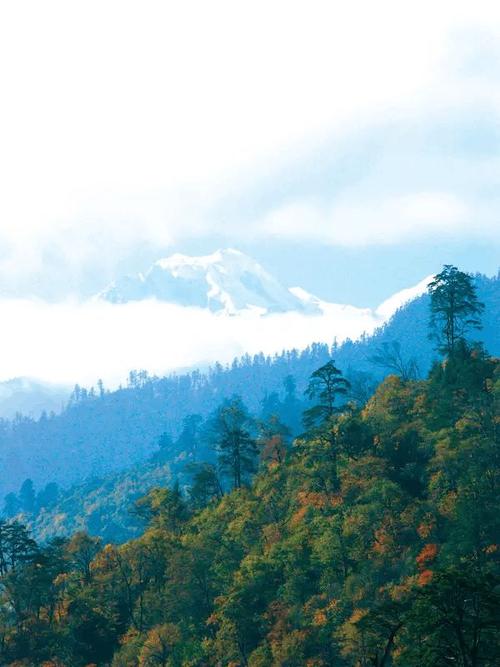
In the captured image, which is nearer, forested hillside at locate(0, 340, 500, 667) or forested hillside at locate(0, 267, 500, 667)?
forested hillside at locate(0, 340, 500, 667)

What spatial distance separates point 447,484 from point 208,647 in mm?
31028

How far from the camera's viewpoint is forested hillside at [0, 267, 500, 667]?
8306 centimetres

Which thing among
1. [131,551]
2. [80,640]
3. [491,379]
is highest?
[491,379]

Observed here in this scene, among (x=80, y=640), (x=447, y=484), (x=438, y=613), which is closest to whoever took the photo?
(x=438, y=613)

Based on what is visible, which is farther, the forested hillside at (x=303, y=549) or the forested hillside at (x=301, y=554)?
the forested hillside at (x=303, y=549)

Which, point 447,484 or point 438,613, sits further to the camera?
point 447,484

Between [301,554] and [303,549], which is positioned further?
[303,549]

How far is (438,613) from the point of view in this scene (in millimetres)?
49594

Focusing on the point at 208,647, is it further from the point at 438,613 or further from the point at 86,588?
the point at 438,613

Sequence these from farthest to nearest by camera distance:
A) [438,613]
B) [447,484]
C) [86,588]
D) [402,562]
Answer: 1. [86,588]
2. [447,484]
3. [402,562]
4. [438,613]

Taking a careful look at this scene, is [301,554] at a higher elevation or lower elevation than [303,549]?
lower

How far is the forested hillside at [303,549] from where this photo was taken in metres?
83.1

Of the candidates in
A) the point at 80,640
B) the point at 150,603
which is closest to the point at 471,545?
the point at 150,603

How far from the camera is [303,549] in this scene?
3708 inches
